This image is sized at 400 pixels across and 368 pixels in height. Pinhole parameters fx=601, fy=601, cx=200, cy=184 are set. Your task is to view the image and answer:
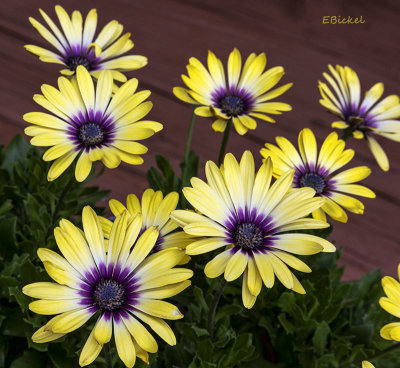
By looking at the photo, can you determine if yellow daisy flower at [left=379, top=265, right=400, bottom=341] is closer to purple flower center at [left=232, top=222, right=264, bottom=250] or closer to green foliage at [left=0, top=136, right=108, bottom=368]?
purple flower center at [left=232, top=222, right=264, bottom=250]

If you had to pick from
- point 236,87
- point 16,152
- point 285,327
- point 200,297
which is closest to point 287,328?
point 285,327

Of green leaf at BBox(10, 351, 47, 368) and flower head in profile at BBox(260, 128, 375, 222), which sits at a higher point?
flower head in profile at BBox(260, 128, 375, 222)

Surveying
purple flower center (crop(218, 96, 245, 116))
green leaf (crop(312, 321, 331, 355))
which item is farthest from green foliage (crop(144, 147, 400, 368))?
purple flower center (crop(218, 96, 245, 116))

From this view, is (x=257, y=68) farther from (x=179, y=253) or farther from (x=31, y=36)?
(x=31, y=36)

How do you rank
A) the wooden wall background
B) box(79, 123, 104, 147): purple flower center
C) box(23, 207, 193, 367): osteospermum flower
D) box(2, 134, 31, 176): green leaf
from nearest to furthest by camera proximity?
box(23, 207, 193, 367): osteospermum flower
box(79, 123, 104, 147): purple flower center
box(2, 134, 31, 176): green leaf
the wooden wall background

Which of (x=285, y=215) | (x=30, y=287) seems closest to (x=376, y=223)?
(x=285, y=215)

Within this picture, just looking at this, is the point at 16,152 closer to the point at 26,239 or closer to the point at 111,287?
the point at 26,239
